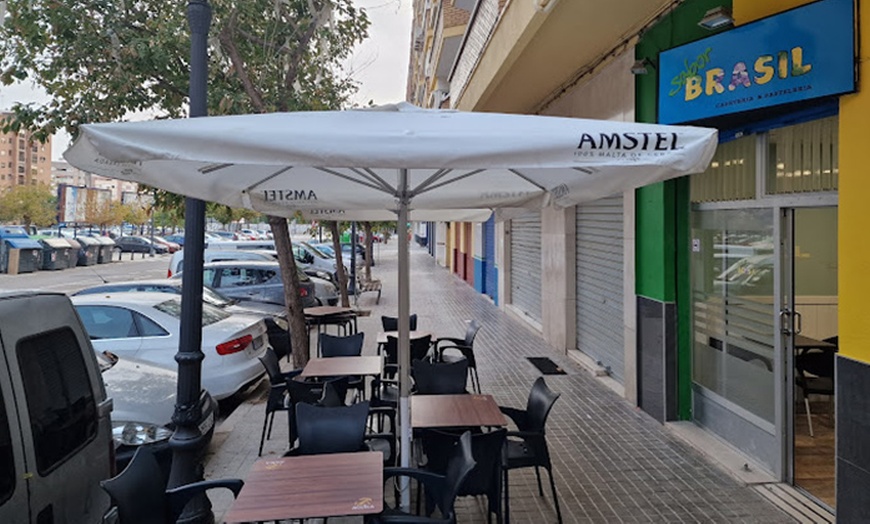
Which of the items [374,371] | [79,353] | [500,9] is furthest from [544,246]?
[79,353]

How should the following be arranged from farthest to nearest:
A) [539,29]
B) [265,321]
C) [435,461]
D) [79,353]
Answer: [265,321], [539,29], [435,461], [79,353]

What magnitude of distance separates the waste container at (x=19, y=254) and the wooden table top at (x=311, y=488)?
31.3 meters

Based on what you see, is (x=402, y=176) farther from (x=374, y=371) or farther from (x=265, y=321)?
(x=265, y=321)

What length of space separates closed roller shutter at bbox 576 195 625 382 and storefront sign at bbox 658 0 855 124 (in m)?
2.77

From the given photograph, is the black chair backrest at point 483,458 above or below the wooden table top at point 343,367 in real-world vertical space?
below

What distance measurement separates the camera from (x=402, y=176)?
4.09m

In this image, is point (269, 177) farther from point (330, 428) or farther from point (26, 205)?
point (26, 205)

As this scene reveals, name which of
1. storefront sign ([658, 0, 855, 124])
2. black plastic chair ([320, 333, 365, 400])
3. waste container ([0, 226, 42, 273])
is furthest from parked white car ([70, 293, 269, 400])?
waste container ([0, 226, 42, 273])

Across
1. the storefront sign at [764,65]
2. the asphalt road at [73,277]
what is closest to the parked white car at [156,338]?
the storefront sign at [764,65]

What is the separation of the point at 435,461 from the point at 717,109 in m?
3.74

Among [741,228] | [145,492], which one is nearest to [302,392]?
[145,492]

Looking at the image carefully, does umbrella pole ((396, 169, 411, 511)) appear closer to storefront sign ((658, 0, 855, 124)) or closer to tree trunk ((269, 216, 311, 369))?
storefront sign ((658, 0, 855, 124))

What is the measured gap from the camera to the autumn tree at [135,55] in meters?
7.55

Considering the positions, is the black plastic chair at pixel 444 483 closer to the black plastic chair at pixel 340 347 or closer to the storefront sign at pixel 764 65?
the storefront sign at pixel 764 65
